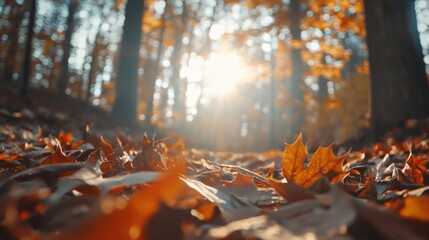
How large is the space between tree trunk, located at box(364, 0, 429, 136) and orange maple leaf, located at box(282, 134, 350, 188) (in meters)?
2.97

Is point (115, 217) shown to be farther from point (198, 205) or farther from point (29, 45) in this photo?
point (29, 45)

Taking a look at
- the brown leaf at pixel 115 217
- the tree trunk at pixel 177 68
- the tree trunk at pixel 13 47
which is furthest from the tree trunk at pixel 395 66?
the tree trunk at pixel 177 68

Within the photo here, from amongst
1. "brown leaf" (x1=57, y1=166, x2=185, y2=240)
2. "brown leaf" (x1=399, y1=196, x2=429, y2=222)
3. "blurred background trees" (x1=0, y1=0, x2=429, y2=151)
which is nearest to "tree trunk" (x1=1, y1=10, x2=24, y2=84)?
"blurred background trees" (x1=0, y1=0, x2=429, y2=151)

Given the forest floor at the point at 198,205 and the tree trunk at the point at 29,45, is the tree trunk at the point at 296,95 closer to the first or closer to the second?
the tree trunk at the point at 29,45

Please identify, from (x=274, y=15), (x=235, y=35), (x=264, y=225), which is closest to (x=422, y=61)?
(x=264, y=225)

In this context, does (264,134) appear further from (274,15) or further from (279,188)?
(279,188)

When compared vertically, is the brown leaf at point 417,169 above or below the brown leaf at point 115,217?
below

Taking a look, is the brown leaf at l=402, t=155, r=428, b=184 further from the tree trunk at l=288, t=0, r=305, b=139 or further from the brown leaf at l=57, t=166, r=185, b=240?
→ the tree trunk at l=288, t=0, r=305, b=139

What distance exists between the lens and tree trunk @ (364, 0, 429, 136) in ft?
11.5

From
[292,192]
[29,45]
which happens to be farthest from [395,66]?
[29,45]

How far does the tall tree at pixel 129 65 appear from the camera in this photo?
7.84 m

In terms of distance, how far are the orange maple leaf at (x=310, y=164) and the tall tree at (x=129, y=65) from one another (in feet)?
23.4

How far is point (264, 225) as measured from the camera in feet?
1.81

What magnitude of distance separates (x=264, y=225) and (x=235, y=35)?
1117 centimetres
